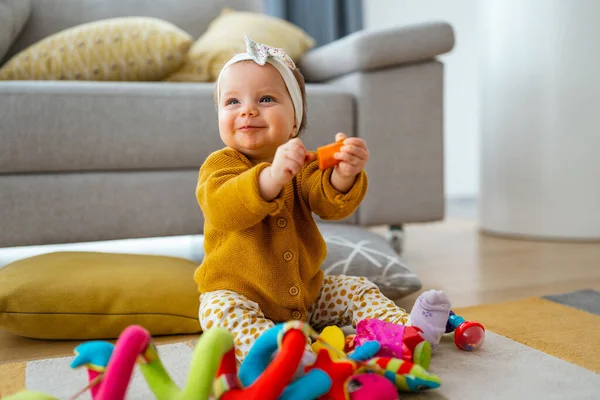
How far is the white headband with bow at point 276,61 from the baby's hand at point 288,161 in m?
0.20

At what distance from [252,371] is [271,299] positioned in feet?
0.65

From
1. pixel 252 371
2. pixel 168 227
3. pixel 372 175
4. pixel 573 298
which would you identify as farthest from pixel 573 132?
pixel 252 371

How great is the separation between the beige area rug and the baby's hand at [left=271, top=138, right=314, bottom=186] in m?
0.30

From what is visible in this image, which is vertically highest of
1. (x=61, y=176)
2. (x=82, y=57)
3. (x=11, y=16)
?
(x=11, y=16)

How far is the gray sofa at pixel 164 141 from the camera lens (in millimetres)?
1387

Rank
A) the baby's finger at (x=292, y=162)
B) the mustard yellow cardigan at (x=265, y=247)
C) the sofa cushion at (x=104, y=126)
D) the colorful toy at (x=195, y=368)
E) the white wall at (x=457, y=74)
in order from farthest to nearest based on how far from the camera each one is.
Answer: the white wall at (x=457, y=74)
the sofa cushion at (x=104, y=126)
the mustard yellow cardigan at (x=265, y=247)
the baby's finger at (x=292, y=162)
the colorful toy at (x=195, y=368)

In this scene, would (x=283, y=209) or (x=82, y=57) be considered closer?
(x=283, y=209)

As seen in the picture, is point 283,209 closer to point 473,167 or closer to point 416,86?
point 416,86

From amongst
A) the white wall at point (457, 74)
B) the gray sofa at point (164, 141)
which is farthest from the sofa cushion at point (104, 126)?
the white wall at point (457, 74)

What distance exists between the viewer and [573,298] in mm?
1236

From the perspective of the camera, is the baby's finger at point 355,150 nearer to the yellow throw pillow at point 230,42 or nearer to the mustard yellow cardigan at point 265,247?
the mustard yellow cardigan at point 265,247

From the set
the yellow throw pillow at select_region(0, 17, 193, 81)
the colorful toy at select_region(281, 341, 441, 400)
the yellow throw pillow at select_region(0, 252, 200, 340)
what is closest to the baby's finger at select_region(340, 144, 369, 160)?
the colorful toy at select_region(281, 341, 441, 400)

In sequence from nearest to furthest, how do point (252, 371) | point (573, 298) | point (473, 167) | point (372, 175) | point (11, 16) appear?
point (252, 371)
point (573, 298)
point (372, 175)
point (11, 16)
point (473, 167)

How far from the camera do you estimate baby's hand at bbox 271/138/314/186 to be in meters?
0.75
